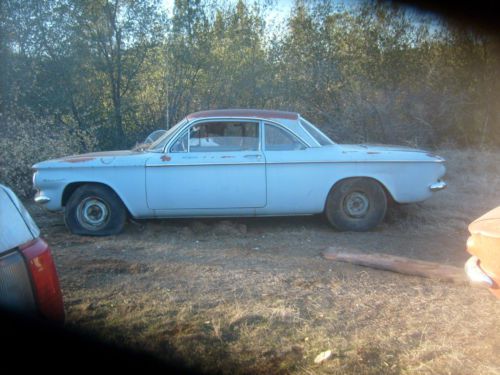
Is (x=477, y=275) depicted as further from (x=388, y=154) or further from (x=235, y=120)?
(x=235, y=120)

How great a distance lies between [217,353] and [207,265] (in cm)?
176

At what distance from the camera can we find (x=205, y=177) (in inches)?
245

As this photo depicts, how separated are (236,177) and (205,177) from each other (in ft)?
1.21

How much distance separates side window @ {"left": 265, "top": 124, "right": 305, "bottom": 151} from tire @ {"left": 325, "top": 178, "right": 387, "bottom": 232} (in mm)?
715

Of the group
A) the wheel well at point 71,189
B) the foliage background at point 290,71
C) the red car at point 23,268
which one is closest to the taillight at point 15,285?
the red car at point 23,268

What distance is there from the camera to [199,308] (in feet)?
13.4

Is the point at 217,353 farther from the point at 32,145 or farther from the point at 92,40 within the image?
the point at 92,40

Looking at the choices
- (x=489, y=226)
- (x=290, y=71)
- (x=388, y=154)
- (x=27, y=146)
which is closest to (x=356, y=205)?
(x=388, y=154)

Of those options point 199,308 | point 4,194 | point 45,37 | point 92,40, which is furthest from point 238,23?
point 4,194

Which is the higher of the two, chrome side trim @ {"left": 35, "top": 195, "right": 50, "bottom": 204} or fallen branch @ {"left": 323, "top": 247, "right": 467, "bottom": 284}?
chrome side trim @ {"left": 35, "top": 195, "right": 50, "bottom": 204}

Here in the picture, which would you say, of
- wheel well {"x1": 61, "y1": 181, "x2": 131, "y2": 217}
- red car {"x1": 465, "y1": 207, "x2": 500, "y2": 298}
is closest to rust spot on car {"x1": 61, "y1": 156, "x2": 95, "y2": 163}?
wheel well {"x1": 61, "y1": 181, "x2": 131, "y2": 217}

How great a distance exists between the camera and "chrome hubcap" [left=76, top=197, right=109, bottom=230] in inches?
252

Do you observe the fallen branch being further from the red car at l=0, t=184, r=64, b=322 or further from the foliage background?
the foliage background

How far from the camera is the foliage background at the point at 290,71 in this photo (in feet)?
40.6
